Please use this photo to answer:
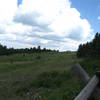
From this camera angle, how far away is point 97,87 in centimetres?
309

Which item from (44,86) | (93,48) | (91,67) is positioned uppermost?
(93,48)

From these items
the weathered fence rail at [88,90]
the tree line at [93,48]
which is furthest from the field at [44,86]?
the tree line at [93,48]

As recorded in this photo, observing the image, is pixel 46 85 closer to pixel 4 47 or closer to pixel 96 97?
pixel 96 97

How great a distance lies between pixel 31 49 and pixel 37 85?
484 ft

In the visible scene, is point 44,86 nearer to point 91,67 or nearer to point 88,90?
point 91,67

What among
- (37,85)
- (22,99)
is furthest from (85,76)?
(37,85)

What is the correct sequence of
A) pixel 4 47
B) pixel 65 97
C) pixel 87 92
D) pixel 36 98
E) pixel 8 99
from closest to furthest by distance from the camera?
pixel 87 92
pixel 65 97
pixel 36 98
pixel 8 99
pixel 4 47

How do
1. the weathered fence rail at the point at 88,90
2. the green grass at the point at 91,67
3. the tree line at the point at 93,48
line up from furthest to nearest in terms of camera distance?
the tree line at the point at 93,48, the green grass at the point at 91,67, the weathered fence rail at the point at 88,90

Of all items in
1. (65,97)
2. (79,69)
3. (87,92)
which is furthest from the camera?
(65,97)

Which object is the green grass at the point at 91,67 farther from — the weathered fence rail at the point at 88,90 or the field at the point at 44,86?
the weathered fence rail at the point at 88,90

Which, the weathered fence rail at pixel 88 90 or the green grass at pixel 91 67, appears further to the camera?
the green grass at pixel 91 67

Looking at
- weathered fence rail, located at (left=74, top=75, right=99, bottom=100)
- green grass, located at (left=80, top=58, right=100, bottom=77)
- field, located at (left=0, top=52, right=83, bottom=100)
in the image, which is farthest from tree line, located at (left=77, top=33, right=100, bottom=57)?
weathered fence rail, located at (left=74, top=75, right=99, bottom=100)

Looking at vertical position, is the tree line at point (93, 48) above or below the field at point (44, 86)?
above

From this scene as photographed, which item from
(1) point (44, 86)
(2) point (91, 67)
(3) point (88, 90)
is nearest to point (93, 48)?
(1) point (44, 86)
